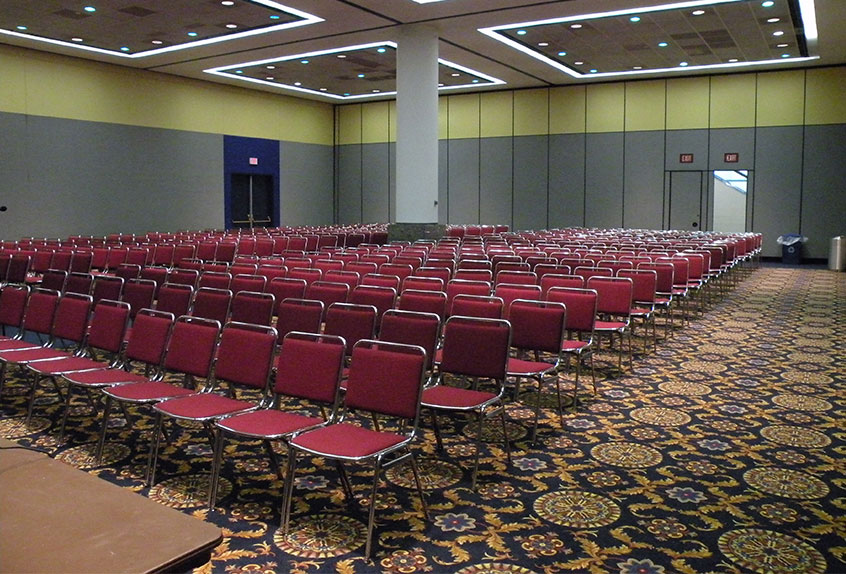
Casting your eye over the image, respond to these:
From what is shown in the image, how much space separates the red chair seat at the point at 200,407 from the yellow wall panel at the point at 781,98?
21212mm

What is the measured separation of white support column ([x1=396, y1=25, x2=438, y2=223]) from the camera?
15320 millimetres

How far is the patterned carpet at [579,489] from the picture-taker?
11.4ft

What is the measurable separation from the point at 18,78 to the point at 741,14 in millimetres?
16799

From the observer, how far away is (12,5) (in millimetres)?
13922

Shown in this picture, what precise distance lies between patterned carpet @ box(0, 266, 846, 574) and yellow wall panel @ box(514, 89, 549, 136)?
19.0 m

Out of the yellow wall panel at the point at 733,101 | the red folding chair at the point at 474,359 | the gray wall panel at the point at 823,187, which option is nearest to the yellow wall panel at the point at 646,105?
the yellow wall panel at the point at 733,101

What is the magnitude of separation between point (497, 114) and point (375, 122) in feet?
16.2

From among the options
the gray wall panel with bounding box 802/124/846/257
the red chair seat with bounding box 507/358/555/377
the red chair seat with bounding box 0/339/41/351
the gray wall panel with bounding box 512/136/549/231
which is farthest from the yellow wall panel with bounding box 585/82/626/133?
the red chair seat with bounding box 0/339/41/351

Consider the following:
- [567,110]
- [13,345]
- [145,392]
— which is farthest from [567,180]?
[145,392]

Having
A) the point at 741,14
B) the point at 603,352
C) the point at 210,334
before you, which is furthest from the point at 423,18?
the point at 210,334

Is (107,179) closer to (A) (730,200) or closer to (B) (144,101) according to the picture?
(B) (144,101)

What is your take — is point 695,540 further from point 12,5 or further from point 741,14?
point 12,5

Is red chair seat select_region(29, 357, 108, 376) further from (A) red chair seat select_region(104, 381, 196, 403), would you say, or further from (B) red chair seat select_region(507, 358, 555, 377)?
(B) red chair seat select_region(507, 358, 555, 377)

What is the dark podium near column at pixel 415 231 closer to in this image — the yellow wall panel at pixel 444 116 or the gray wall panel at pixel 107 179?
the gray wall panel at pixel 107 179
